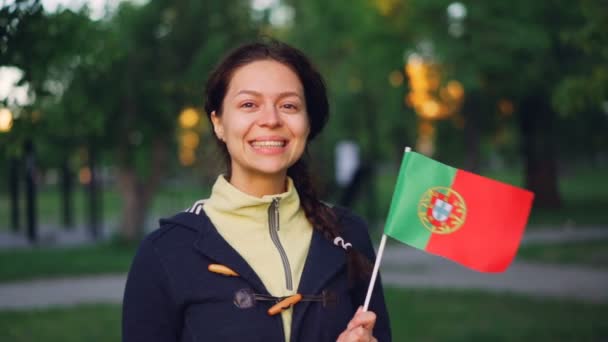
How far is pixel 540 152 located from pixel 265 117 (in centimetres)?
2218

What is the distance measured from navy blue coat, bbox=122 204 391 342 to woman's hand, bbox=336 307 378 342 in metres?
0.08

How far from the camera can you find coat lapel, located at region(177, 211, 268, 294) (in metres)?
2.27

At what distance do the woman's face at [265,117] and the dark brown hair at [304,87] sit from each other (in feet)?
0.11

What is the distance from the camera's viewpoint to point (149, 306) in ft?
7.41

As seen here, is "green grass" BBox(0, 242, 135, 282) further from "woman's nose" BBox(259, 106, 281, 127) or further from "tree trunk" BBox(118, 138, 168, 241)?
"woman's nose" BBox(259, 106, 281, 127)

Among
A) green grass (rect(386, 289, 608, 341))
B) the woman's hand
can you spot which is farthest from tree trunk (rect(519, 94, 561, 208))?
the woman's hand

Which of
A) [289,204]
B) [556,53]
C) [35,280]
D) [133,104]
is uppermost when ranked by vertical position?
[556,53]

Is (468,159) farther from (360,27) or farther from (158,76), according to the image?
(158,76)

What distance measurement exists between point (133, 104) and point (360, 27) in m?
8.30

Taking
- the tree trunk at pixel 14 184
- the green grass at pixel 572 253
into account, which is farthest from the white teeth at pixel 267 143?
the tree trunk at pixel 14 184

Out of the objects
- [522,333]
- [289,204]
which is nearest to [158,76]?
[522,333]

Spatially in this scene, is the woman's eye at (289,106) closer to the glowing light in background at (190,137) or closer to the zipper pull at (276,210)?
the zipper pull at (276,210)

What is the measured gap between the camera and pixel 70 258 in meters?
13.2

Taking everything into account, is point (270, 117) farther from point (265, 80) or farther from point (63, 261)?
point (63, 261)
